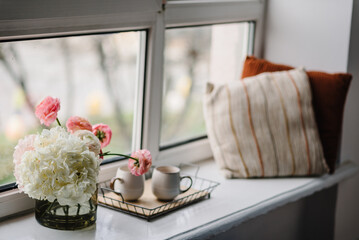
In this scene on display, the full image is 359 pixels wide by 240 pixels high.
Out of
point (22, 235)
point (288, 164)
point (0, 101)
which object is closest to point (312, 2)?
point (288, 164)

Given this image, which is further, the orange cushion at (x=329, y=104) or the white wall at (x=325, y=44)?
the white wall at (x=325, y=44)

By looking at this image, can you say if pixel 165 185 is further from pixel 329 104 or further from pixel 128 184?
pixel 329 104

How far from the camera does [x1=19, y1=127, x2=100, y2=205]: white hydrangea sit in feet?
4.00

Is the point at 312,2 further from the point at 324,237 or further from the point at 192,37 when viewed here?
the point at 324,237

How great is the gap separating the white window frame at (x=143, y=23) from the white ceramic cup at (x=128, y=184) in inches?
6.0

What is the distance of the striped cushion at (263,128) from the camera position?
184cm

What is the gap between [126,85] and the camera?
173 centimetres

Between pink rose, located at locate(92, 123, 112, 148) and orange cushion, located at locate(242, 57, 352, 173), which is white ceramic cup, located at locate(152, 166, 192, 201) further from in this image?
orange cushion, located at locate(242, 57, 352, 173)

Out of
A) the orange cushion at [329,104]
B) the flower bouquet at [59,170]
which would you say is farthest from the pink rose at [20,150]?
the orange cushion at [329,104]

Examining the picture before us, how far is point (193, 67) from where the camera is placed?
2.02 meters

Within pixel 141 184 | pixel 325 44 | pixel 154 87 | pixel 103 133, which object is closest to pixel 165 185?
pixel 141 184

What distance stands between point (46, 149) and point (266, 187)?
2.84ft

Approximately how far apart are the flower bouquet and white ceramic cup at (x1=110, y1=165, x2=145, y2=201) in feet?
0.49

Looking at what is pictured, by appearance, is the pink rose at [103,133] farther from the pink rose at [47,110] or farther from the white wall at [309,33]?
the white wall at [309,33]
